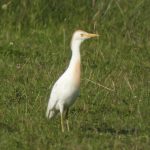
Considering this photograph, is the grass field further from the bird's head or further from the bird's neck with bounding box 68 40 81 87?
the bird's head

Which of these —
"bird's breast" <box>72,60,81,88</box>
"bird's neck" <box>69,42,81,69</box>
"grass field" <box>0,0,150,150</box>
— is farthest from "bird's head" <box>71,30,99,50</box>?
"grass field" <box>0,0,150,150</box>

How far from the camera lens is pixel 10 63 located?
11.8 meters

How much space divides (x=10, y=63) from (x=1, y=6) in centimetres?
195

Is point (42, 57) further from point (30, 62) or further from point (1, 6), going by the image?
point (1, 6)

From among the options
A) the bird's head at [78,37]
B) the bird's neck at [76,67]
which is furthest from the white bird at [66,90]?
the bird's head at [78,37]

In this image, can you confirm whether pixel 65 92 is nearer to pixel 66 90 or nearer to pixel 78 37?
pixel 66 90

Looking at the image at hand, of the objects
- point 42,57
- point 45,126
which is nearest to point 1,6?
point 42,57

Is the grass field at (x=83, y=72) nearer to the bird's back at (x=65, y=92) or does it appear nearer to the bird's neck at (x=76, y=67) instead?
the bird's back at (x=65, y=92)

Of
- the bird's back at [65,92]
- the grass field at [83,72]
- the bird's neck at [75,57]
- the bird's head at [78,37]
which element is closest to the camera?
the grass field at [83,72]

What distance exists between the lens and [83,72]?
11430 mm

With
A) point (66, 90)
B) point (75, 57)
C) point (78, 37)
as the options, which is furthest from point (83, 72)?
point (66, 90)

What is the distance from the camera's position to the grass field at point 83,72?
832 cm

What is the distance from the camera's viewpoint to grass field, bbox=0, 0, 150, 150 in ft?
27.3

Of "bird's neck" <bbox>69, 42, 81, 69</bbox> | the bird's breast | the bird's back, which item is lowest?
the bird's back
